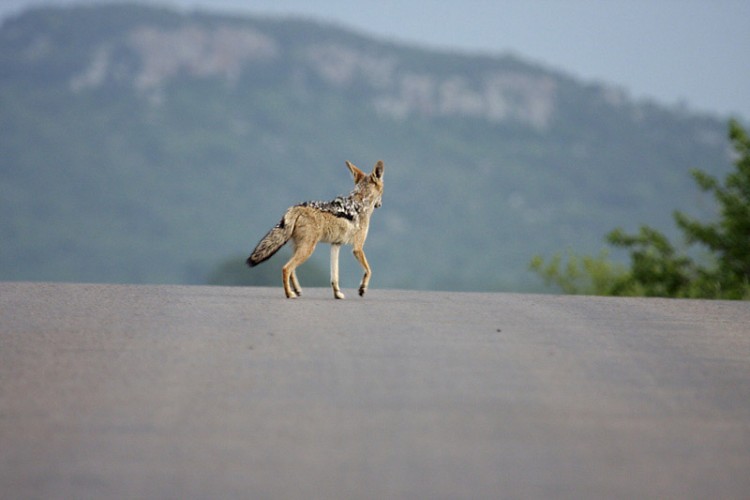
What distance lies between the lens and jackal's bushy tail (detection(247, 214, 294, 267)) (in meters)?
14.9

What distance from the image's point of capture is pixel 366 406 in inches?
323

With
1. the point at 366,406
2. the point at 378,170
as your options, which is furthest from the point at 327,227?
the point at 366,406

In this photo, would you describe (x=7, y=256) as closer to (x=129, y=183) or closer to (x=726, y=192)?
(x=129, y=183)

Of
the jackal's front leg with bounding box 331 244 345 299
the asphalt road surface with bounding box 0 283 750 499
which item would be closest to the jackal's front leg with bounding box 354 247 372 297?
the jackal's front leg with bounding box 331 244 345 299

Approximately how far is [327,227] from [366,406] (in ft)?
23.6

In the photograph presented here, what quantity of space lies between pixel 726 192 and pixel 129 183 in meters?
114

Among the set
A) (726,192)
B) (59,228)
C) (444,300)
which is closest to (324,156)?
(59,228)

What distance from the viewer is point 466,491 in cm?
648

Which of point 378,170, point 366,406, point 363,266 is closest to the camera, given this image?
point 366,406

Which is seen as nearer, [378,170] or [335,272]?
[335,272]

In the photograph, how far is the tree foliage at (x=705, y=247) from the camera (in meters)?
39.3

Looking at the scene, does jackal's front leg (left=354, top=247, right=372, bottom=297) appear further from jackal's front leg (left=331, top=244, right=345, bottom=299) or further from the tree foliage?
the tree foliage

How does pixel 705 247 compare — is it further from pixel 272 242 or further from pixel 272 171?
pixel 272 171

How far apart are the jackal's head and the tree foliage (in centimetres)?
2309
